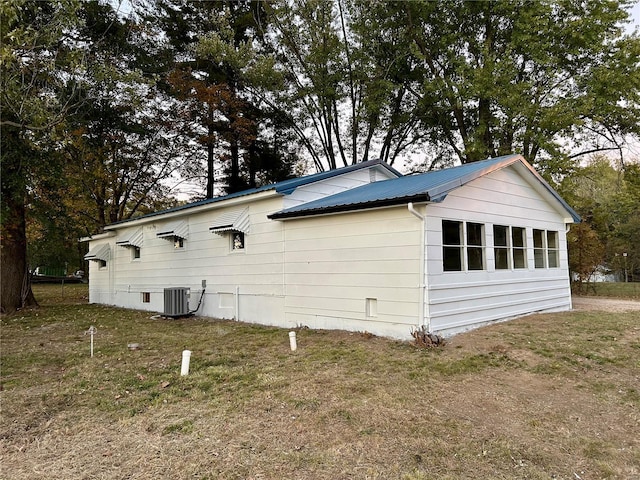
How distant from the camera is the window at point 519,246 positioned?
935 cm

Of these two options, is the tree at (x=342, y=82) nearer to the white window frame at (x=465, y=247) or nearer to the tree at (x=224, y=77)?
the tree at (x=224, y=77)

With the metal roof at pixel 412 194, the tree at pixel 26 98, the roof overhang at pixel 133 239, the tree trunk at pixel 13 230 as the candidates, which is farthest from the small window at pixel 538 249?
the tree trunk at pixel 13 230

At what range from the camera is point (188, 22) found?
1925cm

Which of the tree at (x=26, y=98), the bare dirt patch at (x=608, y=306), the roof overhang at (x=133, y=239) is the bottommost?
the bare dirt patch at (x=608, y=306)

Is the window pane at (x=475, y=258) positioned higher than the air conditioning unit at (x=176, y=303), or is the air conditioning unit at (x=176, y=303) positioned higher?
the window pane at (x=475, y=258)

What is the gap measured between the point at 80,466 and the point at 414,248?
17.6 ft

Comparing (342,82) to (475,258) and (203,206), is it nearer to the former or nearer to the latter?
(203,206)

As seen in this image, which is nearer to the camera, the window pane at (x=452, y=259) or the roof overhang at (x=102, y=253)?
the window pane at (x=452, y=259)

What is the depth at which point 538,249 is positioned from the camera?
33.6ft

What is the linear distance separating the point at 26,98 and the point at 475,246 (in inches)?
355

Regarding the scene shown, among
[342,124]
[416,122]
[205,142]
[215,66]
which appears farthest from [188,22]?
[416,122]

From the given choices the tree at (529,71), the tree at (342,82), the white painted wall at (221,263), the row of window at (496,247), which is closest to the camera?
the row of window at (496,247)

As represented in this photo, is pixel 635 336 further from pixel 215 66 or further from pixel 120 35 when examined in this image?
pixel 215 66

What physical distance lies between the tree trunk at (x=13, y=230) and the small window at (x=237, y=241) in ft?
19.1
